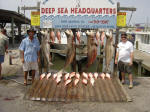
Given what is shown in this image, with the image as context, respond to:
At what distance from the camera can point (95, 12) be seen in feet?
17.6

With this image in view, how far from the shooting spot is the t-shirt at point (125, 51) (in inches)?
213

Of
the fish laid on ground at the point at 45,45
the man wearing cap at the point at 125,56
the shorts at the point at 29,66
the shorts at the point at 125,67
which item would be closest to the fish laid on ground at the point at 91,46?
the man wearing cap at the point at 125,56

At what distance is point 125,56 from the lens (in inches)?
217

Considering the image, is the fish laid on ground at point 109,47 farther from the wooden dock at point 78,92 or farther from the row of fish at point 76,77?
the wooden dock at point 78,92

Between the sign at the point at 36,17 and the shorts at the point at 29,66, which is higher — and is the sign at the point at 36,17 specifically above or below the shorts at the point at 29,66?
above

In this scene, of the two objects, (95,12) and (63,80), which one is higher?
(95,12)

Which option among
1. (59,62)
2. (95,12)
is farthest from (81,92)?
(59,62)

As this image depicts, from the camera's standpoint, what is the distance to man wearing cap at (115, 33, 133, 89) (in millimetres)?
5414

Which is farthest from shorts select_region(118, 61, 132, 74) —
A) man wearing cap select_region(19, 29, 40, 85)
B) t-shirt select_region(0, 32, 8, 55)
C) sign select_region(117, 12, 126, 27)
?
t-shirt select_region(0, 32, 8, 55)

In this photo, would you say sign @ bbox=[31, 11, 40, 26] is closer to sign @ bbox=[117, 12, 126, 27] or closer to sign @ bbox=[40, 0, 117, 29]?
sign @ bbox=[40, 0, 117, 29]

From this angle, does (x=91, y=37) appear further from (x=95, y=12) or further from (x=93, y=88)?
(x=93, y=88)

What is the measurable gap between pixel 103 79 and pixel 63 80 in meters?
1.20

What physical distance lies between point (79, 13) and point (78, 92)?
7.75 feet

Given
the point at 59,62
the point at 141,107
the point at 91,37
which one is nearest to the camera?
the point at 141,107
